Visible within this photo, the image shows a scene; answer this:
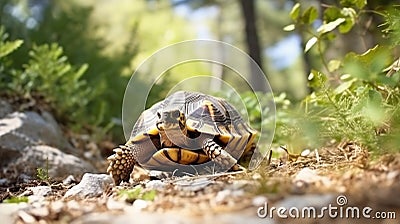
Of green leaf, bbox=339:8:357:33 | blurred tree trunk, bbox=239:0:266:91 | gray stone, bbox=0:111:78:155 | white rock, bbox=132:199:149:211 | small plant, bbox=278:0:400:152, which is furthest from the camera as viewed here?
blurred tree trunk, bbox=239:0:266:91

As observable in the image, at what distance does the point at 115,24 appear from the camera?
9.02 m

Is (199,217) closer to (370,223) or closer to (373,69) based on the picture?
(370,223)

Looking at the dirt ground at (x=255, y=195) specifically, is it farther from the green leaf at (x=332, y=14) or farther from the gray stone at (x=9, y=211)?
the green leaf at (x=332, y=14)

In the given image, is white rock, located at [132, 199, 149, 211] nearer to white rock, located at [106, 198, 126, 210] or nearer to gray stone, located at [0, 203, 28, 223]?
white rock, located at [106, 198, 126, 210]

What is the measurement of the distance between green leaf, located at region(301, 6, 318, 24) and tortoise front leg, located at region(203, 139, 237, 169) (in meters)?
0.89

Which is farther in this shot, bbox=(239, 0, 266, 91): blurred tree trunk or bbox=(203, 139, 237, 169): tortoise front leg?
bbox=(239, 0, 266, 91): blurred tree trunk

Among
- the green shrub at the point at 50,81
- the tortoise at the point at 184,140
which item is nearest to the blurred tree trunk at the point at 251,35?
the green shrub at the point at 50,81

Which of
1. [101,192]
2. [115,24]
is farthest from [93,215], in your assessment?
[115,24]

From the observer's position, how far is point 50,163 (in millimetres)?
2434

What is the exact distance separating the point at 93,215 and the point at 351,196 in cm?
56

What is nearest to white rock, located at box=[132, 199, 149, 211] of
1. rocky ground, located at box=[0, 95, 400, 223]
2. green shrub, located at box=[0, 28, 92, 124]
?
rocky ground, located at box=[0, 95, 400, 223]

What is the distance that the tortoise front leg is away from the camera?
1828 millimetres

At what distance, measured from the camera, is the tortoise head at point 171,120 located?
182 centimetres

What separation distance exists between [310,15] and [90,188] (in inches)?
50.8
